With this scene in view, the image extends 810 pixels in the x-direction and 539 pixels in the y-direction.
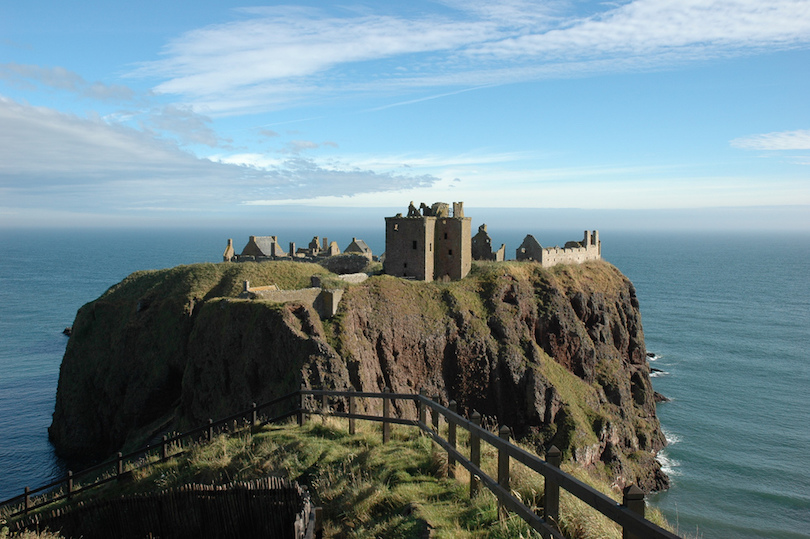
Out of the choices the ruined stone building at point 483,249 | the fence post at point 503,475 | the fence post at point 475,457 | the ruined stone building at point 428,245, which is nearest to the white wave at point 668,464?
the ruined stone building at point 428,245

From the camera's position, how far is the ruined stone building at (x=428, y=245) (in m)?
55.1

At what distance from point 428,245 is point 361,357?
17422 millimetres

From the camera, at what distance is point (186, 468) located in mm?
14859

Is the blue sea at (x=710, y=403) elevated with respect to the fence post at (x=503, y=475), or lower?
lower

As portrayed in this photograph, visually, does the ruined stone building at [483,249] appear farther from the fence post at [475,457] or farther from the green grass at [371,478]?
the fence post at [475,457]

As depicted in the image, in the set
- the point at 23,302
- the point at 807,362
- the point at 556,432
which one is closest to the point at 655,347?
the point at 807,362

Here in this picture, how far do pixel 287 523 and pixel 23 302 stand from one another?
14350 cm

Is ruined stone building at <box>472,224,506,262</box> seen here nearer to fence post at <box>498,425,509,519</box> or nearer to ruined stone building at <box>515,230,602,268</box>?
ruined stone building at <box>515,230,602,268</box>

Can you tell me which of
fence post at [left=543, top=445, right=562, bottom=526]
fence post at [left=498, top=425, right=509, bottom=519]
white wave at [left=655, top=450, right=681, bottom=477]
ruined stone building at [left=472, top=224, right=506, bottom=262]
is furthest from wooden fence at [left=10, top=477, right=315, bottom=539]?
ruined stone building at [left=472, top=224, right=506, bottom=262]

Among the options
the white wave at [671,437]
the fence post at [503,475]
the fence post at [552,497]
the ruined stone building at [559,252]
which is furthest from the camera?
the ruined stone building at [559,252]

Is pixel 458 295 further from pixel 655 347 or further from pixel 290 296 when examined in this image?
pixel 655 347

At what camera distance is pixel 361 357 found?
41.6m

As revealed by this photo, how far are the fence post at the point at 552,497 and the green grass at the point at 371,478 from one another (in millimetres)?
383

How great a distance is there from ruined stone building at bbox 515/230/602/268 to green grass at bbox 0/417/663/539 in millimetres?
49162
